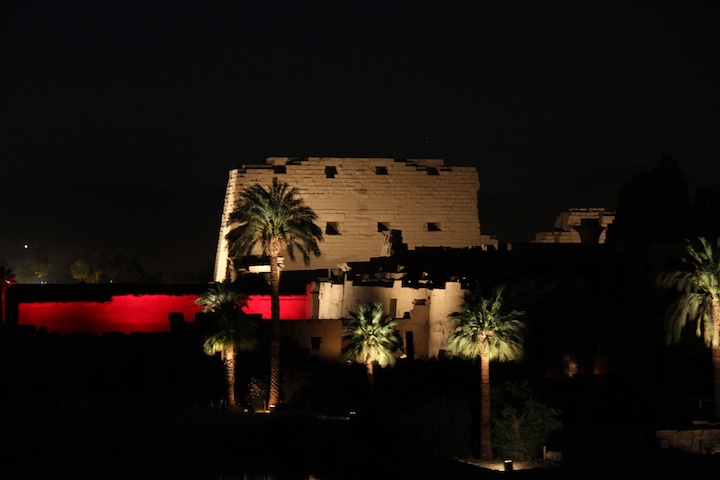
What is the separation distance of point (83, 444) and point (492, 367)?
11200 millimetres

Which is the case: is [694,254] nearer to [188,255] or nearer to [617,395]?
[617,395]

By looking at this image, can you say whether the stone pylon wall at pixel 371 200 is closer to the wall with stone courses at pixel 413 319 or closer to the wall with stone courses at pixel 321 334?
the wall with stone courses at pixel 413 319

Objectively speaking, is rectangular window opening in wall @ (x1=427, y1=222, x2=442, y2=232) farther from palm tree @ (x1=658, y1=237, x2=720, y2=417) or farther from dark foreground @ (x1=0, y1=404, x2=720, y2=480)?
dark foreground @ (x1=0, y1=404, x2=720, y2=480)

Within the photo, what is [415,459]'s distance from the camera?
29062 mm

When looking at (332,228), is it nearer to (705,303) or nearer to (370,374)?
(370,374)

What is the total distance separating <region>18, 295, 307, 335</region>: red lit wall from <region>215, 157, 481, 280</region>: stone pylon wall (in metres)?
3.52

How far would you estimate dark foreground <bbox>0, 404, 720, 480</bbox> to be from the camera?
90.9ft

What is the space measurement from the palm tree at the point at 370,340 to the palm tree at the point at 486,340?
3649 mm

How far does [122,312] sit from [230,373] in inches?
424

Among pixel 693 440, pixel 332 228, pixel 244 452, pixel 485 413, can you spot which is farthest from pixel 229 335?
pixel 332 228

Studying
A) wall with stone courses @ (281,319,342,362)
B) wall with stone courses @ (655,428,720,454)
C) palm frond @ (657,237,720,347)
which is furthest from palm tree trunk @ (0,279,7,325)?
wall with stone courses @ (655,428,720,454)

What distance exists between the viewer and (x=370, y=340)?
114ft

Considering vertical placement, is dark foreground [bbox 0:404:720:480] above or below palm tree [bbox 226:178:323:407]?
below

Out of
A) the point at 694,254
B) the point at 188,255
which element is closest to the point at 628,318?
the point at 694,254
